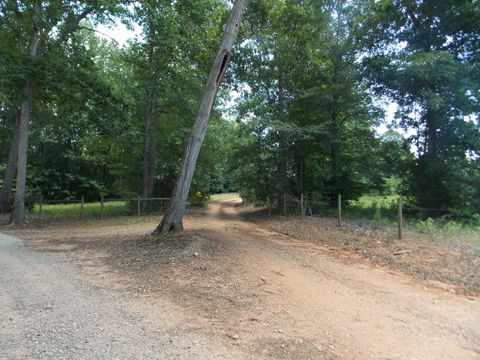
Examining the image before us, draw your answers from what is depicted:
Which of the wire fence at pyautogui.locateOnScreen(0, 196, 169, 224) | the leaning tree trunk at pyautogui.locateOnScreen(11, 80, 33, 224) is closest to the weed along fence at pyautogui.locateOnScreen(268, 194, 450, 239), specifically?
the wire fence at pyautogui.locateOnScreen(0, 196, 169, 224)

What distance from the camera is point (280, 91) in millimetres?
18844

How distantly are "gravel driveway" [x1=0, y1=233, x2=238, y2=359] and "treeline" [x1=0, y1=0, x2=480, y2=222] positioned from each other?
9165mm

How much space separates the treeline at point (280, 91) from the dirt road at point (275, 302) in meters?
8.10

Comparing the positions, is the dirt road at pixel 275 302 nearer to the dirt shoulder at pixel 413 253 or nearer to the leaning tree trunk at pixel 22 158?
the dirt shoulder at pixel 413 253

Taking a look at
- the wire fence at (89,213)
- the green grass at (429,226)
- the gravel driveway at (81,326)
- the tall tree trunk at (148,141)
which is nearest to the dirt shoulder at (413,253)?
the green grass at (429,226)

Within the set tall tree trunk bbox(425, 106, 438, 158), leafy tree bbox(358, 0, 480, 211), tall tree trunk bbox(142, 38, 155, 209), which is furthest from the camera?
tall tree trunk bbox(142, 38, 155, 209)

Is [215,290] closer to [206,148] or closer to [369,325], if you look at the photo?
[369,325]

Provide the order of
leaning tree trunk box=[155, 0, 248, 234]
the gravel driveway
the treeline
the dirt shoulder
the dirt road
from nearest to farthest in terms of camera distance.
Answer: the gravel driveway, the dirt road, the dirt shoulder, leaning tree trunk box=[155, 0, 248, 234], the treeline

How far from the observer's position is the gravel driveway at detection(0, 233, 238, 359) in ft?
11.9

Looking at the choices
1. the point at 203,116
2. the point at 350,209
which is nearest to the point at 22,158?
the point at 203,116

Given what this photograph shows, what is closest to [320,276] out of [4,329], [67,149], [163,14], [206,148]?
[4,329]

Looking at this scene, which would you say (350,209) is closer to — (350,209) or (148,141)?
(350,209)

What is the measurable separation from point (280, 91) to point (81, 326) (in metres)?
16.3

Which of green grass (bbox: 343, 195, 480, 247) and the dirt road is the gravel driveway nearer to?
the dirt road
